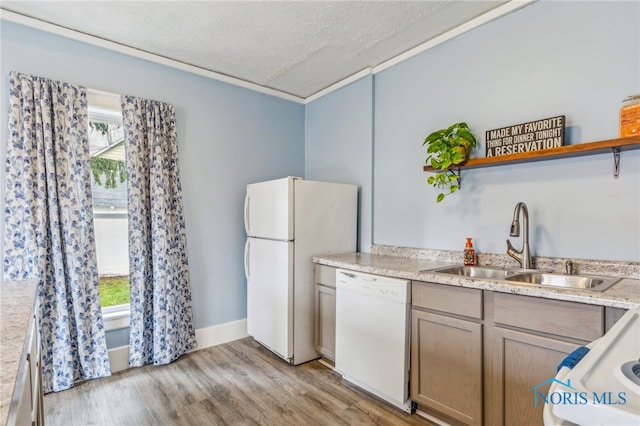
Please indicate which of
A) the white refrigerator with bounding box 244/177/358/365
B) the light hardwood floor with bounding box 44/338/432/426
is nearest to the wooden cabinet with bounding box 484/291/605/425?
the light hardwood floor with bounding box 44/338/432/426

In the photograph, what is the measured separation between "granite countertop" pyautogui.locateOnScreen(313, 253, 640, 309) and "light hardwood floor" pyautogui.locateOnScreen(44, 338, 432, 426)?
0.88 m

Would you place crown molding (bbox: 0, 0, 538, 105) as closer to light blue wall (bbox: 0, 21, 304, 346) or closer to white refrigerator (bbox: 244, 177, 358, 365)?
light blue wall (bbox: 0, 21, 304, 346)

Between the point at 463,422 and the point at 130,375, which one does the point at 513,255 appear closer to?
the point at 463,422

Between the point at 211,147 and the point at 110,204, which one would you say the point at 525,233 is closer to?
the point at 211,147

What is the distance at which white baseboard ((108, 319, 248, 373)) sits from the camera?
2.62m

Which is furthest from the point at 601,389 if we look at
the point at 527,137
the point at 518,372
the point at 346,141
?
the point at 346,141

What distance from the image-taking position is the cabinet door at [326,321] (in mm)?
2605

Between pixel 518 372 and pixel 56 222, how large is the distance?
2.98 meters

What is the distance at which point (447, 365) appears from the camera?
182 cm

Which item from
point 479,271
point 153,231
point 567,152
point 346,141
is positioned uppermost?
point 346,141

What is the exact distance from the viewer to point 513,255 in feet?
6.61

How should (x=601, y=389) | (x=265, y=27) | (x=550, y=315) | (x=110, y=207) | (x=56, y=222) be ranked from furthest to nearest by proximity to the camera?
(x=110, y=207), (x=265, y=27), (x=56, y=222), (x=550, y=315), (x=601, y=389)

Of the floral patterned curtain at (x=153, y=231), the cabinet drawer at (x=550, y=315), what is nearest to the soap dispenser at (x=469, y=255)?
the cabinet drawer at (x=550, y=315)

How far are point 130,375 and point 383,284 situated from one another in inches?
82.7
